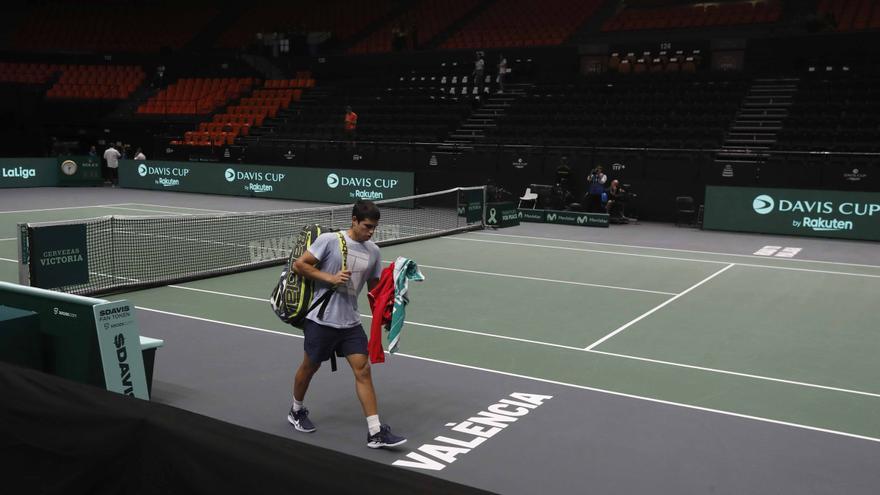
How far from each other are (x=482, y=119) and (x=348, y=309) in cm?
2573

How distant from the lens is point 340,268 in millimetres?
6172

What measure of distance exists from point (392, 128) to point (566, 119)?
22.2 ft

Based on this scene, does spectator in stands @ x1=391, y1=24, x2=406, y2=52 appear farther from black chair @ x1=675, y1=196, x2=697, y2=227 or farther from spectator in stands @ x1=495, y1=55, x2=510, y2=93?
black chair @ x1=675, y1=196, x2=697, y2=227

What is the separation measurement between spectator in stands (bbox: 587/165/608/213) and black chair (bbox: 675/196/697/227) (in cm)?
212

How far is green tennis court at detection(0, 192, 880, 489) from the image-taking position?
787 centimetres

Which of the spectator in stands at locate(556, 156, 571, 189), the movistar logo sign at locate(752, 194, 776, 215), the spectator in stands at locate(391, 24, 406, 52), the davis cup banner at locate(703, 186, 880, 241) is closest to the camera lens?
the davis cup banner at locate(703, 186, 880, 241)

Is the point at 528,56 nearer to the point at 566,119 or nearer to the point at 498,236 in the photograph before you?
the point at 566,119

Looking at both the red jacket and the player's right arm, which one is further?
the red jacket

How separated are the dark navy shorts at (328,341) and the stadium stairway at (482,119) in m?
22.2

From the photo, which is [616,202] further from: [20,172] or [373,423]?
[20,172]

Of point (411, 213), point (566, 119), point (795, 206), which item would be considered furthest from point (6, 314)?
point (566, 119)

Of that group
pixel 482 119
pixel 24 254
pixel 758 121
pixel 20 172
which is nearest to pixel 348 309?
pixel 24 254

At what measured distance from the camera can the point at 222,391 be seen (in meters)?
7.50

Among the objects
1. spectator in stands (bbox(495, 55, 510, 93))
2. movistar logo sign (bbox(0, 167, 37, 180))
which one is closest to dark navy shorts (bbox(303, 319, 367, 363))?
spectator in stands (bbox(495, 55, 510, 93))
